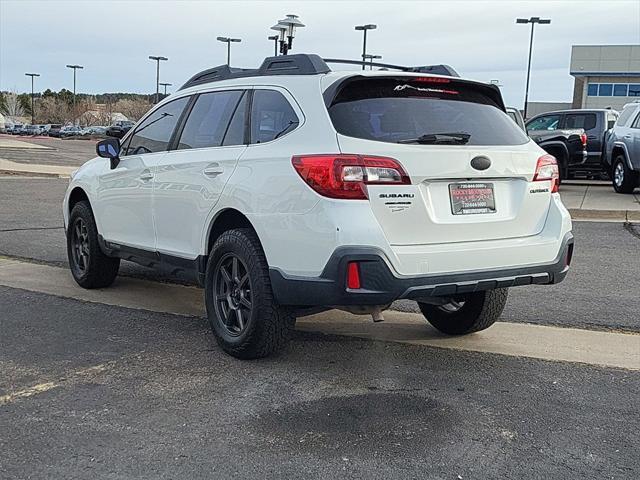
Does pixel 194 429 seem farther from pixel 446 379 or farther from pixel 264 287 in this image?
pixel 446 379

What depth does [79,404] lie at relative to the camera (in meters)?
4.07

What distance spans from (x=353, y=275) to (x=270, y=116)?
1329mm

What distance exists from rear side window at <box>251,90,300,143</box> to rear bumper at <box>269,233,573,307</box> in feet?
2.93

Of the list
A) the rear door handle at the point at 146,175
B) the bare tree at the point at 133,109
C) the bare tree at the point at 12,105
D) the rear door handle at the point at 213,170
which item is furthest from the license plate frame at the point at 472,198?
the bare tree at the point at 12,105

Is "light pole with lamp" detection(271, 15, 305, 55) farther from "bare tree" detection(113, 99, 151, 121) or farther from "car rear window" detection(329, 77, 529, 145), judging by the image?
"bare tree" detection(113, 99, 151, 121)

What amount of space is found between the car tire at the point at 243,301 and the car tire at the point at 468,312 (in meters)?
1.29

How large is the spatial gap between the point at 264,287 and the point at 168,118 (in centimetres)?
213

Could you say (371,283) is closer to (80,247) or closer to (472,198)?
(472,198)

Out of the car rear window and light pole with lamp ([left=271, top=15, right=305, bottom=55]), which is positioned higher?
light pole with lamp ([left=271, top=15, right=305, bottom=55])

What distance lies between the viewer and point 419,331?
5.64 meters

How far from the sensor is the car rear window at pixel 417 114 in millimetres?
4320

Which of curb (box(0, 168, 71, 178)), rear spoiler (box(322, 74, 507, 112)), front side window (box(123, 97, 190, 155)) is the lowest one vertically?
curb (box(0, 168, 71, 178))

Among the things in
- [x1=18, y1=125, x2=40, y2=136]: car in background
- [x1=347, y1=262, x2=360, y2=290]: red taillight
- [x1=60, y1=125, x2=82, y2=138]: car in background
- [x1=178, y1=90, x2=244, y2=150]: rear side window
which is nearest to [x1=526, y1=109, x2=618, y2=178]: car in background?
[x1=178, y1=90, x2=244, y2=150]: rear side window

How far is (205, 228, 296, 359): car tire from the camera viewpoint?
4488 millimetres
